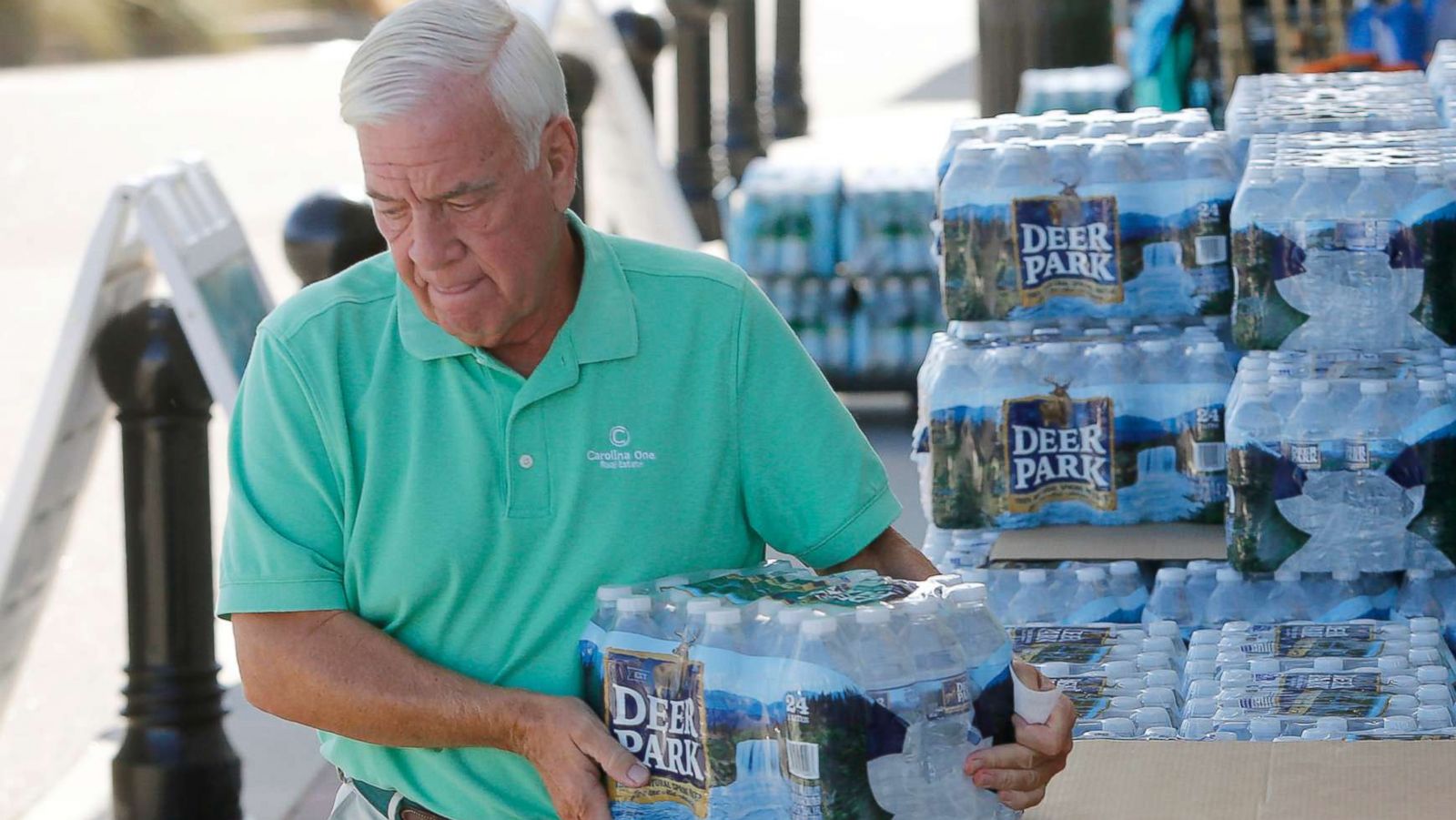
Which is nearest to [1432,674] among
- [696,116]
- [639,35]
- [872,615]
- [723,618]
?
[872,615]

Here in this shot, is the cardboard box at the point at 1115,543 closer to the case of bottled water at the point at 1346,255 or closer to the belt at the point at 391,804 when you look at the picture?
the case of bottled water at the point at 1346,255

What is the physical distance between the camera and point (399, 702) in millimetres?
2754

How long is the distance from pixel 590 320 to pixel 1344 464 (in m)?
1.82

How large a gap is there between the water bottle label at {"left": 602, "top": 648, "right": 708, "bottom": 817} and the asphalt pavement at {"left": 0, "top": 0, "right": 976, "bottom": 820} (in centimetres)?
347

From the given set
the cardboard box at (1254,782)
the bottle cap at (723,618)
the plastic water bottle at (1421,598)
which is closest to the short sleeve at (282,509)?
the bottle cap at (723,618)

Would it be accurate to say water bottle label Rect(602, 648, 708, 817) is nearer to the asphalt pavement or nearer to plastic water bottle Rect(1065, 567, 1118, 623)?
plastic water bottle Rect(1065, 567, 1118, 623)

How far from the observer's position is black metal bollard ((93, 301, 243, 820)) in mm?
5336

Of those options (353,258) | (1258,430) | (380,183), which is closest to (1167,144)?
(1258,430)

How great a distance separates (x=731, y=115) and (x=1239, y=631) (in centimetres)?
1357

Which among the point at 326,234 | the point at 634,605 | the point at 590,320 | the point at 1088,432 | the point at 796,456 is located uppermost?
the point at 590,320

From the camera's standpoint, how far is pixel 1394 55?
30.0 ft

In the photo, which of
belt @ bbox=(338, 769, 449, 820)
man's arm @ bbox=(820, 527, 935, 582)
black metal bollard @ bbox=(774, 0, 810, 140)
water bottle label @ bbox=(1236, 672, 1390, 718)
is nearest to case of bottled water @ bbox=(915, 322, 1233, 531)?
water bottle label @ bbox=(1236, 672, 1390, 718)

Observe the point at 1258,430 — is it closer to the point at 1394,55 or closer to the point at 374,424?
the point at 374,424

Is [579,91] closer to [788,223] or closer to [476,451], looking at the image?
[788,223]
